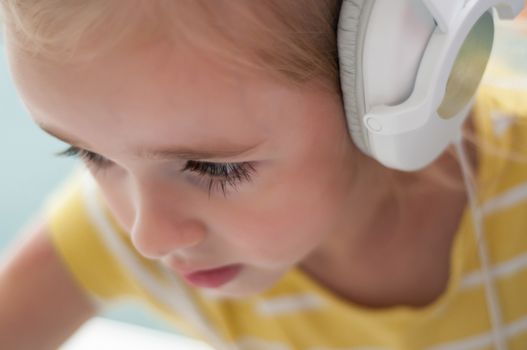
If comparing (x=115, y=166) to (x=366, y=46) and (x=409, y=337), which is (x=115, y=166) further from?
(x=409, y=337)

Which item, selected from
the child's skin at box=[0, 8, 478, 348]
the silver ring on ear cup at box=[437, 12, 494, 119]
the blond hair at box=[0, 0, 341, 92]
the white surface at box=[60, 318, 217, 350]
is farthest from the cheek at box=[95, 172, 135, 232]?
the white surface at box=[60, 318, 217, 350]

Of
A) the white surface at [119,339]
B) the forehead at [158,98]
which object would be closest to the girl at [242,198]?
the forehead at [158,98]

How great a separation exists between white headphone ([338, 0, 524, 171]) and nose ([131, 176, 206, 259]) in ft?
0.44

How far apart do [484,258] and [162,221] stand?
0.35 metres

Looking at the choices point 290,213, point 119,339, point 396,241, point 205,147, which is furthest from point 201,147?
point 119,339

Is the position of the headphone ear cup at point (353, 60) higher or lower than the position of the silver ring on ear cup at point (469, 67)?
higher

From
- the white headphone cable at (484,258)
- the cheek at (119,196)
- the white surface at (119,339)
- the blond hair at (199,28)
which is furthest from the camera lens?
the white surface at (119,339)

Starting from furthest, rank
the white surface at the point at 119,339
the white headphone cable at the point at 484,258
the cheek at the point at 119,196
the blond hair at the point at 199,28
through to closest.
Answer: the white surface at the point at 119,339 < the white headphone cable at the point at 484,258 < the cheek at the point at 119,196 < the blond hair at the point at 199,28

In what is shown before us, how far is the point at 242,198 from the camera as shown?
0.59 m

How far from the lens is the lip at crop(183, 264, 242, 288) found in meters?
0.66

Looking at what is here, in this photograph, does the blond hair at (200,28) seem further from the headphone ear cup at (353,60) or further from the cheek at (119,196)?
the cheek at (119,196)

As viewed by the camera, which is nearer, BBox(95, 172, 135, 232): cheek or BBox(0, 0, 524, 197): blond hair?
BBox(0, 0, 524, 197): blond hair

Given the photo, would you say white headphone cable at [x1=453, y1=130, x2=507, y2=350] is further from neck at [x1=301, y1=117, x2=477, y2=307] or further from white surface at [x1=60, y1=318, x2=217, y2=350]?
white surface at [x1=60, y1=318, x2=217, y2=350]

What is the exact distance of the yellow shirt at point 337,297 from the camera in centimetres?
78
